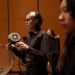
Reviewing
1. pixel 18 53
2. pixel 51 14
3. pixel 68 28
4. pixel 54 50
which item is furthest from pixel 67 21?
pixel 51 14

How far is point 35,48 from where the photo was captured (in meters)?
2.02

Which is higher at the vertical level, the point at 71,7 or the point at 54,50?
the point at 71,7

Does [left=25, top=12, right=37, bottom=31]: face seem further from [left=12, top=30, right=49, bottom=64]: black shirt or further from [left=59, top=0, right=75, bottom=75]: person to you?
[left=59, top=0, right=75, bottom=75]: person

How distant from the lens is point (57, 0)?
5.87 meters

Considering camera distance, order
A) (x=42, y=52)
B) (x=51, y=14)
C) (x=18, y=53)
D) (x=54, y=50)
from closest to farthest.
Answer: (x=42, y=52) → (x=18, y=53) → (x=54, y=50) → (x=51, y=14)

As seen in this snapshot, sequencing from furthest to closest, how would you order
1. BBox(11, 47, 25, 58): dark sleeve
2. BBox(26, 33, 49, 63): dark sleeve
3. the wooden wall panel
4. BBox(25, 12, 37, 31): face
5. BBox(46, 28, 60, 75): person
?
the wooden wall panel → BBox(46, 28, 60, 75): person → BBox(11, 47, 25, 58): dark sleeve → BBox(25, 12, 37, 31): face → BBox(26, 33, 49, 63): dark sleeve

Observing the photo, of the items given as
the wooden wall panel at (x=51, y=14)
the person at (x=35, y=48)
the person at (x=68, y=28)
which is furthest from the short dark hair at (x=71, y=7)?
the wooden wall panel at (x=51, y=14)

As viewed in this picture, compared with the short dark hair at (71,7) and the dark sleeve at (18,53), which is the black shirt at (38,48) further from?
the short dark hair at (71,7)

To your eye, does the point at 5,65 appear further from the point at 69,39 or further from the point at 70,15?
the point at 70,15

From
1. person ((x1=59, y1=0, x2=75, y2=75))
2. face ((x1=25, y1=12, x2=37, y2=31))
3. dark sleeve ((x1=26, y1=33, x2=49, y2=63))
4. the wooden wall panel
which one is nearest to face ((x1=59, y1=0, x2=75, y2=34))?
person ((x1=59, y1=0, x2=75, y2=75))

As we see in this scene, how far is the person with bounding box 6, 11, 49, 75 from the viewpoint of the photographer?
1933 mm

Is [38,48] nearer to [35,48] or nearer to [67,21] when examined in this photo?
[35,48]

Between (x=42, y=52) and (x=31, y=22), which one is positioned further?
(x=31, y=22)

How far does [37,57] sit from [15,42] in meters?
0.34
